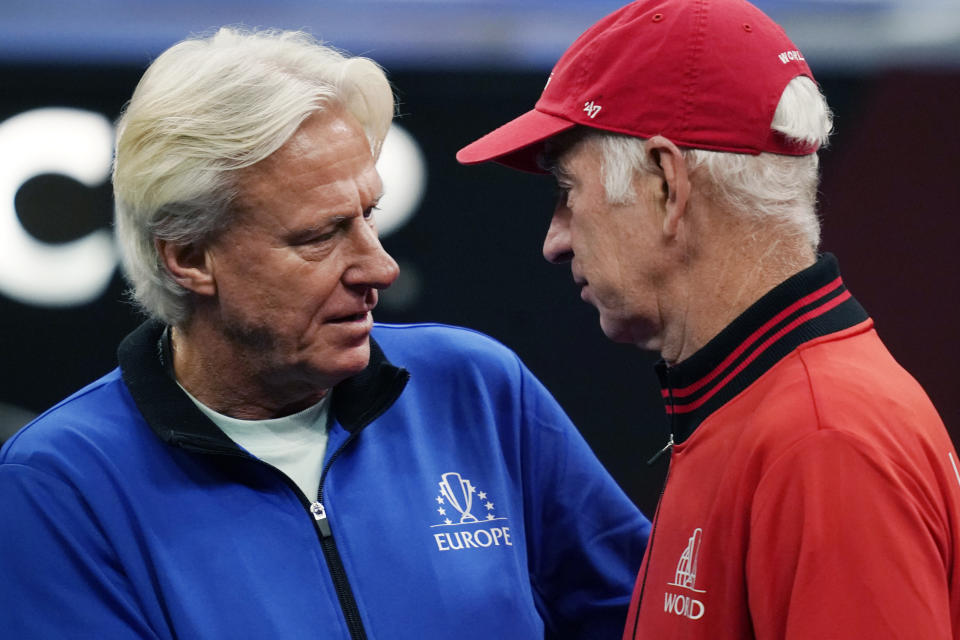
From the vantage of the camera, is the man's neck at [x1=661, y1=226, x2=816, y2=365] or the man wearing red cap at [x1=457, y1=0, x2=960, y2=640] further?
the man's neck at [x1=661, y1=226, x2=816, y2=365]

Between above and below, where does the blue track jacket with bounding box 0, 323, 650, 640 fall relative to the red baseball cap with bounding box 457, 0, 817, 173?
below

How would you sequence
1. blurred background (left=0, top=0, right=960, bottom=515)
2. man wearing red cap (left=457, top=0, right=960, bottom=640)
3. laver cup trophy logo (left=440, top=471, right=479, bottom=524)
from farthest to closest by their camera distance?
blurred background (left=0, top=0, right=960, bottom=515) < laver cup trophy logo (left=440, top=471, right=479, bottom=524) < man wearing red cap (left=457, top=0, right=960, bottom=640)

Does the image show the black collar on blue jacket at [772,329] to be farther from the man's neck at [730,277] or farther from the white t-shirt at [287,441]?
the white t-shirt at [287,441]

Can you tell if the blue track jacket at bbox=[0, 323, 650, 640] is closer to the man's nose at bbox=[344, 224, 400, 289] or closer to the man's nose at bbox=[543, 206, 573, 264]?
the man's nose at bbox=[344, 224, 400, 289]

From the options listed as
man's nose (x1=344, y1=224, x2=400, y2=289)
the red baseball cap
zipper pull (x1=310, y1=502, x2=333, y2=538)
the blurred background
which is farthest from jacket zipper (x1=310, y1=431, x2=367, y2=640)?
the blurred background

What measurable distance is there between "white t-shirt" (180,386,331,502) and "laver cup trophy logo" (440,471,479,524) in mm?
173

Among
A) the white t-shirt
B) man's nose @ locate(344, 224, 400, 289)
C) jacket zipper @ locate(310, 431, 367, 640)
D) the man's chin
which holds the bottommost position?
jacket zipper @ locate(310, 431, 367, 640)

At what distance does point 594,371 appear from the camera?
2.91 metres

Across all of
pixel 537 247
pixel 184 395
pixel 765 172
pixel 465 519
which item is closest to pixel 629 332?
pixel 765 172

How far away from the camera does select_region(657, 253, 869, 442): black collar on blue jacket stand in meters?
1.17

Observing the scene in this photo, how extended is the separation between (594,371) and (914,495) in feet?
6.26

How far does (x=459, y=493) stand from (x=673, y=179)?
0.55m

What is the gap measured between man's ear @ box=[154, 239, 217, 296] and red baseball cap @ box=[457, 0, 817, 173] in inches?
18.3

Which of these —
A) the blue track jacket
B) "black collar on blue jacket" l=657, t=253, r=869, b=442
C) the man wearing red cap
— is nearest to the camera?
the man wearing red cap
